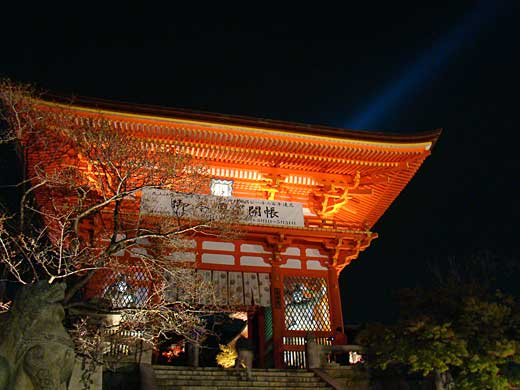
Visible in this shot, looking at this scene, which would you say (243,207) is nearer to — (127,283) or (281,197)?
(281,197)

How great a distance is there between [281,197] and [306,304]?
3.89 m

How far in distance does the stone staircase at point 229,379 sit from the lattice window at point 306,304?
11.1 ft

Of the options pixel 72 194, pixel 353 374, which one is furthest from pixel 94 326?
pixel 353 374

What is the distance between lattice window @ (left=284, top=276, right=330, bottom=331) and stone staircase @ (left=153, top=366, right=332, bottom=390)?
337 centimetres

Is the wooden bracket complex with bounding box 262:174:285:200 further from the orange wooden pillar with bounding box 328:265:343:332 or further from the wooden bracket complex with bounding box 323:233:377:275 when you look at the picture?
the orange wooden pillar with bounding box 328:265:343:332

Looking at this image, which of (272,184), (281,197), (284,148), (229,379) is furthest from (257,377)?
(284,148)

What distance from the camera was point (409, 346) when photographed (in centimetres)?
1116

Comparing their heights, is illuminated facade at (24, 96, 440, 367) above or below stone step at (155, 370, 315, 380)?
above

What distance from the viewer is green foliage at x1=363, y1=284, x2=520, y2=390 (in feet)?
35.1

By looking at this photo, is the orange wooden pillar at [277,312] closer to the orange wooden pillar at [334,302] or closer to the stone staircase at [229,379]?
the orange wooden pillar at [334,302]

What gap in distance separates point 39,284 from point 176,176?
5841 millimetres

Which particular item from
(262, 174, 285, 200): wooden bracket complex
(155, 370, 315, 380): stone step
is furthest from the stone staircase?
(262, 174, 285, 200): wooden bracket complex

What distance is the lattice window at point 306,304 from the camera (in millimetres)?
16031

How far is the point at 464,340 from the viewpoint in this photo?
10.8m
